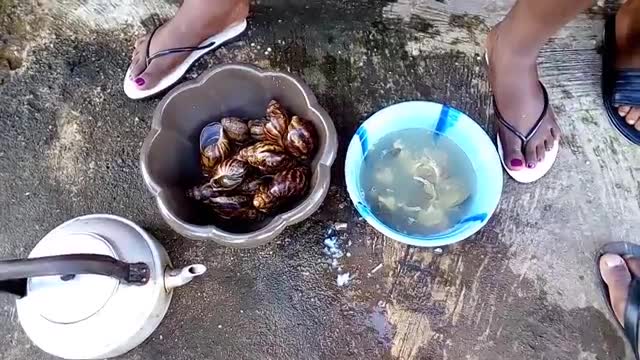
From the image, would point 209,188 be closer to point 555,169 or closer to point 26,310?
point 26,310

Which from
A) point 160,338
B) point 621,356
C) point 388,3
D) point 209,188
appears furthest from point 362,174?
point 621,356

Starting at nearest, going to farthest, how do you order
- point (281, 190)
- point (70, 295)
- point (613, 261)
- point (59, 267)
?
point (59, 267)
point (70, 295)
point (281, 190)
point (613, 261)

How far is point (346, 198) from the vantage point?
1.41 metres

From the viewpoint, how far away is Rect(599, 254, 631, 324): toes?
1.31 meters

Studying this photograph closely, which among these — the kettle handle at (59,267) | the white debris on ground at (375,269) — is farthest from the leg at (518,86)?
the kettle handle at (59,267)

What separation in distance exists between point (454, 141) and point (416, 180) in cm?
11

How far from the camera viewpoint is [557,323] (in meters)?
1.35

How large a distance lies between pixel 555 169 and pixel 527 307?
30 centimetres

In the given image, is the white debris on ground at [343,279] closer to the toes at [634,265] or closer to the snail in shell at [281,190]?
the snail in shell at [281,190]

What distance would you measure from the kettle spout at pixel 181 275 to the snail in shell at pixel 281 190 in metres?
0.16

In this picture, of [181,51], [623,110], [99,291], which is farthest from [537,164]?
[99,291]

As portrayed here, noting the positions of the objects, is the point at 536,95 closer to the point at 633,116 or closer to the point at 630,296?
the point at 633,116

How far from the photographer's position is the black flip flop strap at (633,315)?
50.2 inches

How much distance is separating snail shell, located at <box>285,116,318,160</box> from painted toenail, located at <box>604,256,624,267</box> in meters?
0.64
